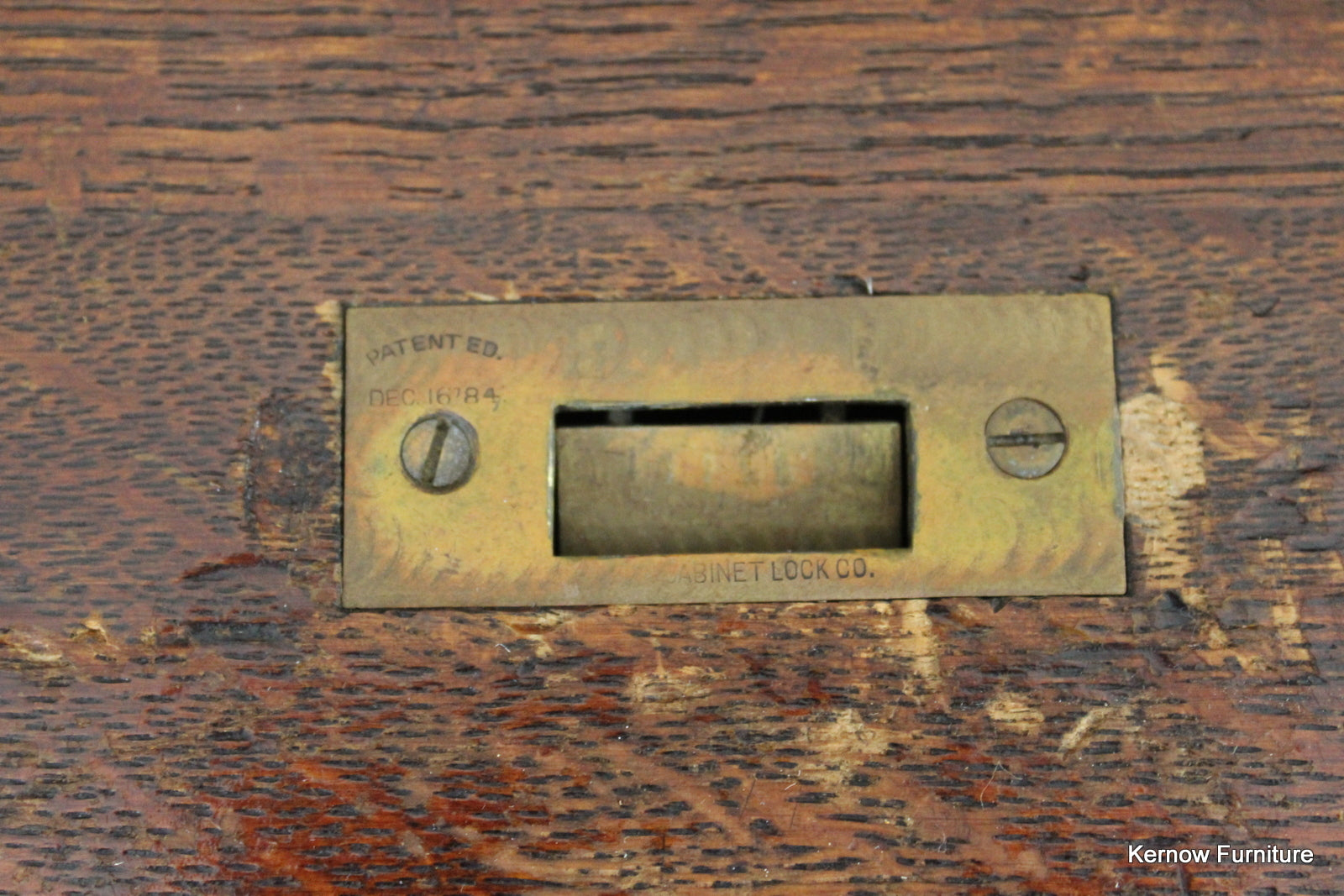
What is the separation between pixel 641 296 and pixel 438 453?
0.60 feet

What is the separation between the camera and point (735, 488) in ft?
2.63

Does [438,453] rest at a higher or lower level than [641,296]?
lower

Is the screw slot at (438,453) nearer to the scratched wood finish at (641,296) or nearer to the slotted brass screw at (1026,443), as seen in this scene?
the scratched wood finish at (641,296)

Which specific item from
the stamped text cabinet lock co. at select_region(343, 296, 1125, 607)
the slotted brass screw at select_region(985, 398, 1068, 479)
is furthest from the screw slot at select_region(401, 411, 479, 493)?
the slotted brass screw at select_region(985, 398, 1068, 479)

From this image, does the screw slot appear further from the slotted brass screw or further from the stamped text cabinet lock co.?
the slotted brass screw

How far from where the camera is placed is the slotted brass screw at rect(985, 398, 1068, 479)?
789 mm

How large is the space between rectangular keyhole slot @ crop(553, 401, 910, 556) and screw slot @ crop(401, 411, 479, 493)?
0.21 feet

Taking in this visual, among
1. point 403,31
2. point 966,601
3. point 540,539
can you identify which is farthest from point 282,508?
point 966,601

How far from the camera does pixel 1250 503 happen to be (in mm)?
786

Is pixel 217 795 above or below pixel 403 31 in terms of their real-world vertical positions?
below

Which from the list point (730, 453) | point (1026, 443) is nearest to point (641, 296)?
point (730, 453)

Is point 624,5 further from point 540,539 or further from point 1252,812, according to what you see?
point 1252,812

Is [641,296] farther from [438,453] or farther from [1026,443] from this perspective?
[1026,443]

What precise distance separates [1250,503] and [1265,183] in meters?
0.23
